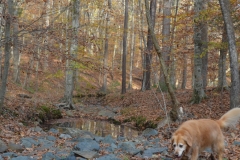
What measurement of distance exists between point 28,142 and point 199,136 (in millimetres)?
5171

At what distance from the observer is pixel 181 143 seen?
192 inches

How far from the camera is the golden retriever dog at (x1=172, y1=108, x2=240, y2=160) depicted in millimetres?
4906

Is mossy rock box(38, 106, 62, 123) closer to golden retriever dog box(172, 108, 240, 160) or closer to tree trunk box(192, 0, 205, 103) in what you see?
tree trunk box(192, 0, 205, 103)

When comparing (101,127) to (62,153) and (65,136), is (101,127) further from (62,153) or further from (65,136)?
(62,153)

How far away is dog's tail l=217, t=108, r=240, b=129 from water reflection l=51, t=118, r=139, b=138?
16.2 feet

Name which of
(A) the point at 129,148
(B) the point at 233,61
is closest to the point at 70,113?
(A) the point at 129,148

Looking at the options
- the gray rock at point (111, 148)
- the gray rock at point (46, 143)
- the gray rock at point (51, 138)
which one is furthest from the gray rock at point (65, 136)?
the gray rock at point (111, 148)

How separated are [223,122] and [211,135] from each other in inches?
27.4

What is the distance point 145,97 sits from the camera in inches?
702

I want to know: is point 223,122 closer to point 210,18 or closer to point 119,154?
point 119,154

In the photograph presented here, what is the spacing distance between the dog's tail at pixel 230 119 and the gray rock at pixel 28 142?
5.35 m

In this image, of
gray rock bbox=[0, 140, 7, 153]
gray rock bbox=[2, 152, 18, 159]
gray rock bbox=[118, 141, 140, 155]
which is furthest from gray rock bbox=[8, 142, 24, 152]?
gray rock bbox=[118, 141, 140, 155]

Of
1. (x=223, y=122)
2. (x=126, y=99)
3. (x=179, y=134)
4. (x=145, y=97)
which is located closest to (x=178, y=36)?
(x=145, y=97)

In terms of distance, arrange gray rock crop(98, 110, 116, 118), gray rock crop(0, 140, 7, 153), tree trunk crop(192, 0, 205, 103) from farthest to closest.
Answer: gray rock crop(98, 110, 116, 118), tree trunk crop(192, 0, 205, 103), gray rock crop(0, 140, 7, 153)
